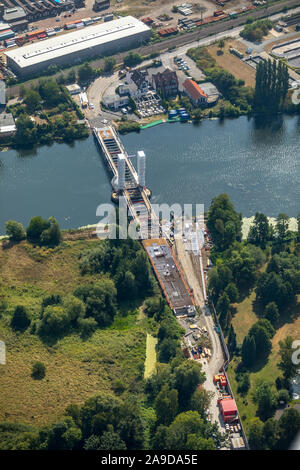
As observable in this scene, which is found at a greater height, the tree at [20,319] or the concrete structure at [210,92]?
the concrete structure at [210,92]

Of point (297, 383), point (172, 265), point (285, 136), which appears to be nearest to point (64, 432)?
point (297, 383)

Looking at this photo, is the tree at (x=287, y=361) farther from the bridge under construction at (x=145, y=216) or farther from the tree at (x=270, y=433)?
the bridge under construction at (x=145, y=216)

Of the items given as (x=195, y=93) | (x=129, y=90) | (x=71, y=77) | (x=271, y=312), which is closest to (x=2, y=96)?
(x=71, y=77)

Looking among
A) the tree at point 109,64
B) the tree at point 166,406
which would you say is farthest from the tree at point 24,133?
the tree at point 166,406

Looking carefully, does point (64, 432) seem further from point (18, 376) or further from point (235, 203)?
point (235, 203)

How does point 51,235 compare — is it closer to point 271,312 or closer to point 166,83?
point 271,312
